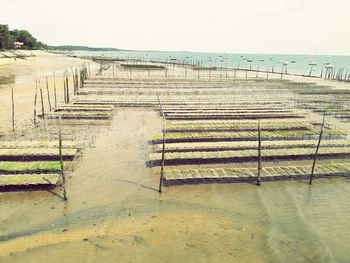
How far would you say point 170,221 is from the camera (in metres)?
16.6

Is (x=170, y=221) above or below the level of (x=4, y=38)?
below

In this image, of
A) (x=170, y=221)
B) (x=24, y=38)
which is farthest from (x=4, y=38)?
(x=170, y=221)

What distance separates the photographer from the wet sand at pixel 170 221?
14273 millimetres

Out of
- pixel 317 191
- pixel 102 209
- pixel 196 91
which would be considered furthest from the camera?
pixel 196 91

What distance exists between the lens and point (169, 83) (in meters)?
63.4

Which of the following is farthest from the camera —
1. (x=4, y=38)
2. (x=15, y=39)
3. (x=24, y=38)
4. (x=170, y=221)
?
(x=24, y=38)

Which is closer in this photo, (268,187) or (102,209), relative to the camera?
(102,209)

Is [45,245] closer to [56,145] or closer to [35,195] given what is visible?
[35,195]

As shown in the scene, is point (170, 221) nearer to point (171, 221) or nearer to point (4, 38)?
point (171, 221)

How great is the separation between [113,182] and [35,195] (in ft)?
15.1

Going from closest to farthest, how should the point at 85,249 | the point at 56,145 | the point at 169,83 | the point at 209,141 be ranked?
1. the point at 85,249
2. the point at 56,145
3. the point at 209,141
4. the point at 169,83

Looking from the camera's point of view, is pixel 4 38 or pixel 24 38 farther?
pixel 24 38

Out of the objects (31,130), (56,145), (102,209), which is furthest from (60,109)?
(102,209)

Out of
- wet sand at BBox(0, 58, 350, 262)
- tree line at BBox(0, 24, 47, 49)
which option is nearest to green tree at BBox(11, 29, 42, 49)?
tree line at BBox(0, 24, 47, 49)
